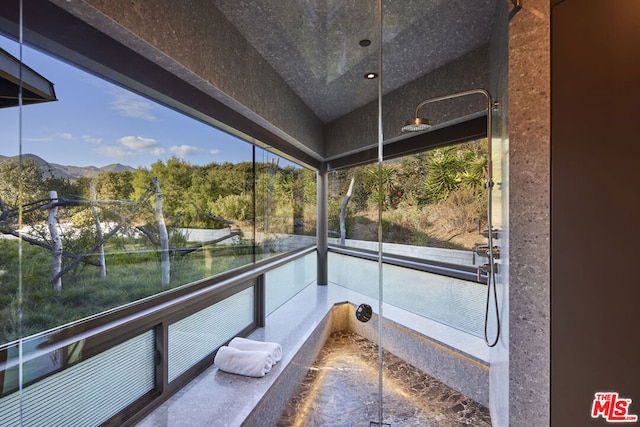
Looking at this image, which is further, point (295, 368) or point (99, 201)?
point (295, 368)

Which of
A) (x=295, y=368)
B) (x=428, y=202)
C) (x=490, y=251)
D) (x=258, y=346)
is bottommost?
(x=295, y=368)

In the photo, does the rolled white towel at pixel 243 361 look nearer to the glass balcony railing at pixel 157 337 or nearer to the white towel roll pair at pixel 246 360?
the white towel roll pair at pixel 246 360

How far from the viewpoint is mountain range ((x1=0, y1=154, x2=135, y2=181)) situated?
1084mm

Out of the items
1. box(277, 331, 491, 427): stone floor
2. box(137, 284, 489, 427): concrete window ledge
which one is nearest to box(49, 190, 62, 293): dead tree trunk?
box(137, 284, 489, 427): concrete window ledge

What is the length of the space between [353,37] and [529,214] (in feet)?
5.51

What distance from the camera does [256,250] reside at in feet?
8.34

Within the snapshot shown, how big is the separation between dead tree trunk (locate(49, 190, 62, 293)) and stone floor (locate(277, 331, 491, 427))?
1.45 metres

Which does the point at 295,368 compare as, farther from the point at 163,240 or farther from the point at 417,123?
the point at 417,123

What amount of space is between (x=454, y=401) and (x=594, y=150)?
1.77 meters

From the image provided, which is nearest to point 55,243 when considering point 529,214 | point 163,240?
point 163,240

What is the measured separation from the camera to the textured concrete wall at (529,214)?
118cm

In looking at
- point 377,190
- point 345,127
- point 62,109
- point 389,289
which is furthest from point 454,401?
point 62,109
